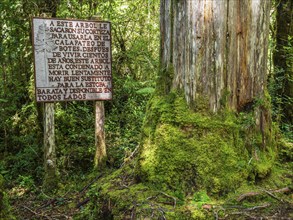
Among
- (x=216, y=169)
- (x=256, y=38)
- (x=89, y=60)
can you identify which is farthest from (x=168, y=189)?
(x=89, y=60)

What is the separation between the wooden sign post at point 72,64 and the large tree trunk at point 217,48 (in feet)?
7.46

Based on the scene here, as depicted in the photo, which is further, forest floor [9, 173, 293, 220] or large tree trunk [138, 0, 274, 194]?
large tree trunk [138, 0, 274, 194]

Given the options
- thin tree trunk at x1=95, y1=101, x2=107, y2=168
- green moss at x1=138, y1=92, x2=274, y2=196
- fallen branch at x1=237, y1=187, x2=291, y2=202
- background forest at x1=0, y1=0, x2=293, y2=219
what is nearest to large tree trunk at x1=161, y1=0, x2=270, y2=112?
green moss at x1=138, y1=92, x2=274, y2=196

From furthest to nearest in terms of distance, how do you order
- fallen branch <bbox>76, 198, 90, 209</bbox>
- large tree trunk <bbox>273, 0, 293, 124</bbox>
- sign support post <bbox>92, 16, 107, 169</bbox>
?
large tree trunk <bbox>273, 0, 293, 124</bbox>
sign support post <bbox>92, 16, 107, 169</bbox>
fallen branch <bbox>76, 198, 90, 209</bbox>

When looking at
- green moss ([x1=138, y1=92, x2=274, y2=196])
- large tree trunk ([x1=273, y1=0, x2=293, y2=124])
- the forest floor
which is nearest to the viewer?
the forest floor

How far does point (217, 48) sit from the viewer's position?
126 inches

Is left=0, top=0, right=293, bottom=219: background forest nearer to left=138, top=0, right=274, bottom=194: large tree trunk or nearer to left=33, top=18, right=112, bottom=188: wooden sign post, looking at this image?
left=138, top=0, right=274, bottom=194: large tree trunk

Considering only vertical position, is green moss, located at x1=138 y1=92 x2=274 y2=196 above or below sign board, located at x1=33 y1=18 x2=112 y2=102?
below

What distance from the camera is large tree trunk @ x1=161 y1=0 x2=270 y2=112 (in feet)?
10.4

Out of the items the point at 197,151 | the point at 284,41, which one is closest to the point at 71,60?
the point at 197,151

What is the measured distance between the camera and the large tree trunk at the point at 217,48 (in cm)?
318

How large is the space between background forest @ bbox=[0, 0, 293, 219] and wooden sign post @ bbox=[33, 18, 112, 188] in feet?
1.47

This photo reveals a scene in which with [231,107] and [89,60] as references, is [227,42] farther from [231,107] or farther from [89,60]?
[89,60]

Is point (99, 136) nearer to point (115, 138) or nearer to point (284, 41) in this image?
point (115, 138)
